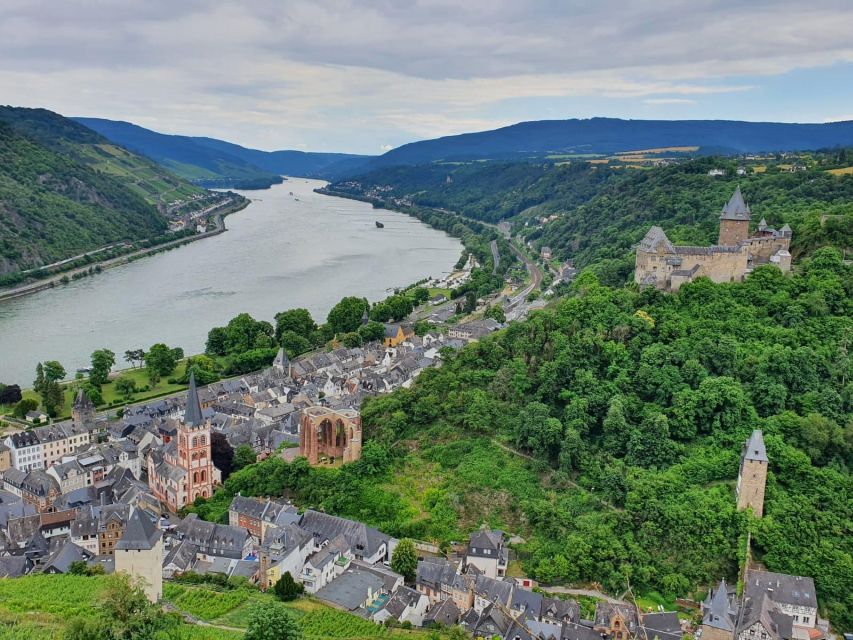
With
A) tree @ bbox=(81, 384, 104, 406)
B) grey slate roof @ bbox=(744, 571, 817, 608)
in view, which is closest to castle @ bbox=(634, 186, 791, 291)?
grey slate roof @ bbox=(744, 571, 817, 608)

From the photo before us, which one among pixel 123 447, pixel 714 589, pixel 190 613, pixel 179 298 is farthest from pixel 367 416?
pixel 179 298

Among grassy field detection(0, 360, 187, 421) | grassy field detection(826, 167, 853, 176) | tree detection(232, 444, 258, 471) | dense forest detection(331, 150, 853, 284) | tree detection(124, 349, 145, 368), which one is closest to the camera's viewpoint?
tree detection(232, 444, 258, 471)

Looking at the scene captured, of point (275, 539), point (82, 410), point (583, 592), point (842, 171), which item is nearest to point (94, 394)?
point (82, 410)

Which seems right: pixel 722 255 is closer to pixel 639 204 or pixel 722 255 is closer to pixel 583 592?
pixel 583 592

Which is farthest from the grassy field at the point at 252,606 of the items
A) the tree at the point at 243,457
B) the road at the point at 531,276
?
the road at the point at 531,276

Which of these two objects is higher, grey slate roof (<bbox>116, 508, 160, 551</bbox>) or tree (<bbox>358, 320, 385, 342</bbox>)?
grey slate roof (<bbox>116, 508, 160, 551</bbox>)

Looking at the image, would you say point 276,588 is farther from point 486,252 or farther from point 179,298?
point 486,252

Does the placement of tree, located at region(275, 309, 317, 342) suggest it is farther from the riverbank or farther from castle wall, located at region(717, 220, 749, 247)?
the riverbank
